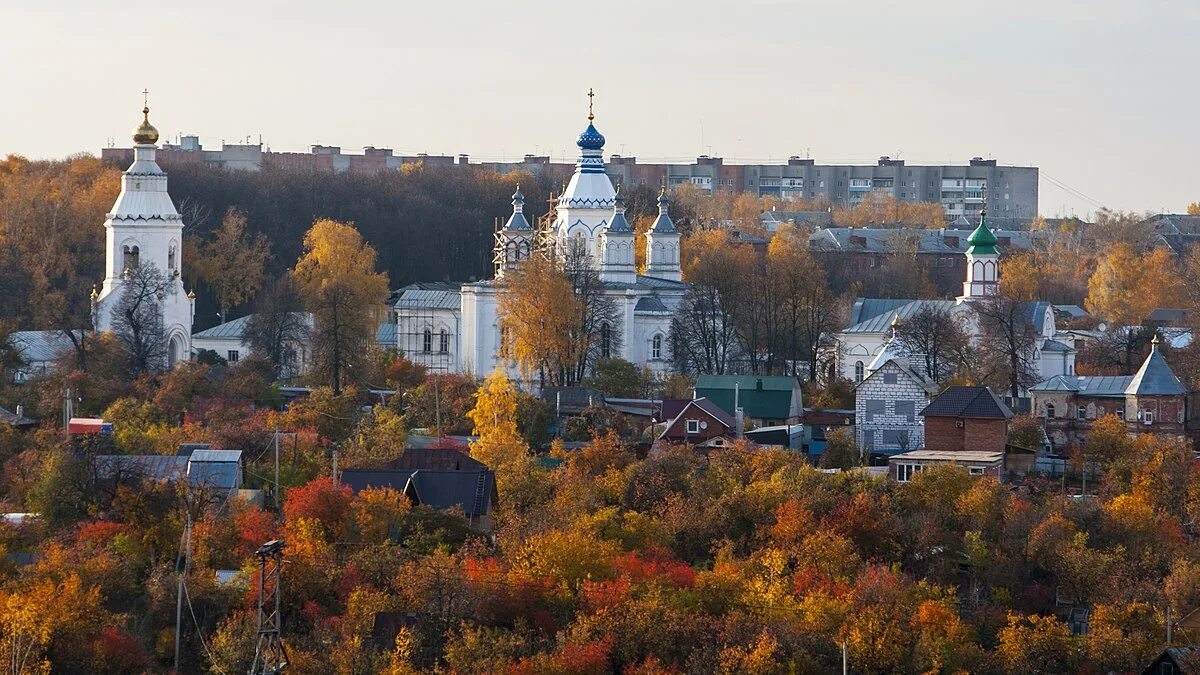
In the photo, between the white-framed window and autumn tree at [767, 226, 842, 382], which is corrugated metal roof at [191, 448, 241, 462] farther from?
autumn tree at [767, 226, 842, 382]

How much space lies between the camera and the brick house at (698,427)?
36.9m

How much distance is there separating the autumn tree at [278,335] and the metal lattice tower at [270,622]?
17462 mm

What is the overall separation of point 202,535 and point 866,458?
10898 millimetres

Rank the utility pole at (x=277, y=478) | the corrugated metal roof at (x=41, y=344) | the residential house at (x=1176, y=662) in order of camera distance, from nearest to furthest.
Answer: the residential house at (x=1176, y=662)
the utility pole at (x=277, y=478)
the corrugated metal roof at (x=41, y=344)

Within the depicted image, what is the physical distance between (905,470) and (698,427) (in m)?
3.80

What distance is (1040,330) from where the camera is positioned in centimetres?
4581

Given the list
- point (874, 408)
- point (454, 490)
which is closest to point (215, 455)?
point (454, 490)

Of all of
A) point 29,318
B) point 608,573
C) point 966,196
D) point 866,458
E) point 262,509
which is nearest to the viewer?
point 608,573

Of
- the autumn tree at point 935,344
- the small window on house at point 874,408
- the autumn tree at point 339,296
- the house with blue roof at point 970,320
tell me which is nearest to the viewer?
the small window on house at point 874,408

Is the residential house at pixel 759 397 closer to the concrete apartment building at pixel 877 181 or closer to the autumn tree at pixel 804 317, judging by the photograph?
the autumn tree at pixel 804 317

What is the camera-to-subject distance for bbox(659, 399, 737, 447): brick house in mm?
36938

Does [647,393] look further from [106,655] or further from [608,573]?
[106,655]

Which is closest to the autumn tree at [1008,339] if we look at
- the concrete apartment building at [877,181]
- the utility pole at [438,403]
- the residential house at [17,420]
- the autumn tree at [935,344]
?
the autumn tree at [935,344]

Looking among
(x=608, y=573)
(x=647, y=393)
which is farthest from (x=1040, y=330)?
(x=608, y=573)
